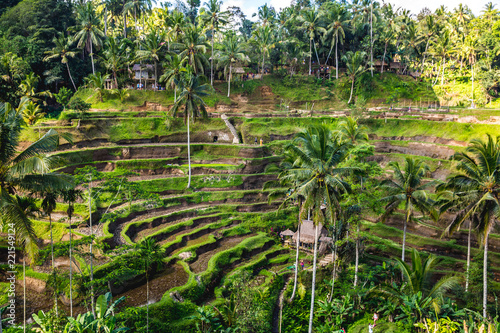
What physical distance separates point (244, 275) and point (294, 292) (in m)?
4.38

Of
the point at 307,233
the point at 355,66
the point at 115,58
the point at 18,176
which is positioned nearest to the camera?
the point at 18,176

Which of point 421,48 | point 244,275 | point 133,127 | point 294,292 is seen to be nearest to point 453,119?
point 421,48

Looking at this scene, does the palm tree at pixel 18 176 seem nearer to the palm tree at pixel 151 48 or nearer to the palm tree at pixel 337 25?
the palm tree at pixel 151 48

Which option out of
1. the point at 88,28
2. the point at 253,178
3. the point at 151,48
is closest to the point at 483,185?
the point at 253,178

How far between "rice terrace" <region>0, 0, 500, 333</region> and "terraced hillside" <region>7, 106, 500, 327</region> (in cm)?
18

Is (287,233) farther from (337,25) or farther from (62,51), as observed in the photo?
(337,25)

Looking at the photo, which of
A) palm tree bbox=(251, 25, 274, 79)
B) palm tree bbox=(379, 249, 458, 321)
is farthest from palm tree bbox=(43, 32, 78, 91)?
palm tree bbox=(379, 249, 458, 321)

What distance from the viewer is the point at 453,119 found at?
Result: 46906 mm

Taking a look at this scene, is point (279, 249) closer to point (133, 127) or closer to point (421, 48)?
point (133, 127)

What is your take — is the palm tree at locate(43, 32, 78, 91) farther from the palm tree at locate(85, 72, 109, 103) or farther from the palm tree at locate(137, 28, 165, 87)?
the palm tree at locate(137, 28, 165, 87)

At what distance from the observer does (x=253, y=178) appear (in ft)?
136

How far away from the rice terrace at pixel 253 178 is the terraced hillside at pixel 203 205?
178 millimetres

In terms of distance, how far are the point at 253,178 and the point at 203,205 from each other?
7.07 m

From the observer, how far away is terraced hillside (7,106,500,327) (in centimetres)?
2538
